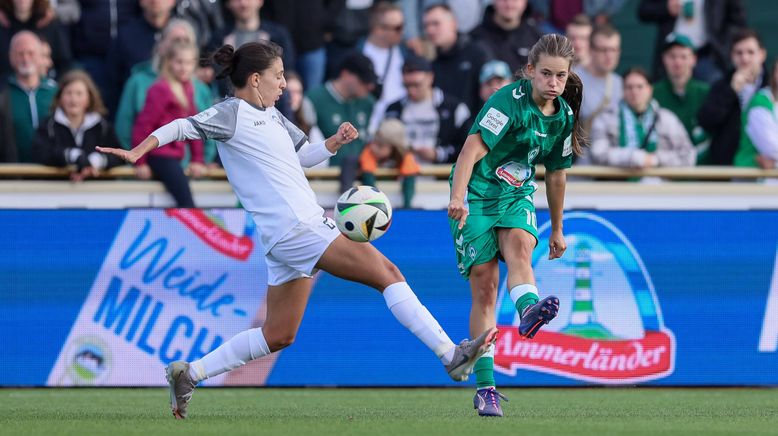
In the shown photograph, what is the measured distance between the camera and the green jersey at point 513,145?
301 inches

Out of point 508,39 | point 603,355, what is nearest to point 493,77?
point 508,39

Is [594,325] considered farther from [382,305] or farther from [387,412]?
[387,412]

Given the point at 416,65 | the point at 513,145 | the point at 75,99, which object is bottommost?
the point at 513,145

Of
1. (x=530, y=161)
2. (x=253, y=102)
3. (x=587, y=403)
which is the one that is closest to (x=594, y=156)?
(x=587, y=403)

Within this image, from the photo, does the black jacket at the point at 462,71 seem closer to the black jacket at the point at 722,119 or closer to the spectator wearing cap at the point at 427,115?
the spectator wearing cap at the point at 427,115

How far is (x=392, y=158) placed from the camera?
11.4 m

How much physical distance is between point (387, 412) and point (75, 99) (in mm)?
4813

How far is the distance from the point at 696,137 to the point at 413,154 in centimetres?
288

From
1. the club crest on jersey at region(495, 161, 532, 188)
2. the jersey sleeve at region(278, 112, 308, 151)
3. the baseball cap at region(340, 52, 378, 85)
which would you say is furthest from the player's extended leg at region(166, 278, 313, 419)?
the baseball cap at region(340, 52, 378, 85)

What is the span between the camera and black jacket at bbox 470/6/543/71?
43.7 feet

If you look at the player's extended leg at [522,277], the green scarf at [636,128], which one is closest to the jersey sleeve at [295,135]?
the player's extended leg at [522,277]

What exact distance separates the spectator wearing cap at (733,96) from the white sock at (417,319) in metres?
6.04

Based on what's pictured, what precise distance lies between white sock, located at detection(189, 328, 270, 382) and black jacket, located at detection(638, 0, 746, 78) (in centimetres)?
765

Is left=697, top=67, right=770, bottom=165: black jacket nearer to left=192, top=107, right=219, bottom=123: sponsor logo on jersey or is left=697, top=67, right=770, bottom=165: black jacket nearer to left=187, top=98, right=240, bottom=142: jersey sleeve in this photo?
left=187, top=98, right=240, bottom=142: jersey sleeve
